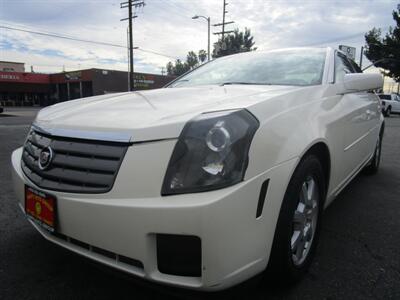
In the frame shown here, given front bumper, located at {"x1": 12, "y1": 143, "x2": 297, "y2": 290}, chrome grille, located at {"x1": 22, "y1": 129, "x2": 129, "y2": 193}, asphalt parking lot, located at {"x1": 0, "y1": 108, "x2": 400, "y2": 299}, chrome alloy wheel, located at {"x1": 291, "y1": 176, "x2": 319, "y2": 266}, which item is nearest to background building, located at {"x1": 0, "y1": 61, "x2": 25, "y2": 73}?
asphalt parking lot, located at {"x1": 0, "y1": 108, "x2": 400, "y2": 299}

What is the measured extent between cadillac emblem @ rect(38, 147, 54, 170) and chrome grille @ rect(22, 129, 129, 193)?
2 cm

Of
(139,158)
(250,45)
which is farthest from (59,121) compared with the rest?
(250,45)

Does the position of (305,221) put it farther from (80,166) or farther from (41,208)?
(41,208)

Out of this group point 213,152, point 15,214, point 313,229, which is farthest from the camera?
point 15,214

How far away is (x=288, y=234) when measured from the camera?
1.67 meters

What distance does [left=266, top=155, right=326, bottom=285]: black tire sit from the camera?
163cm

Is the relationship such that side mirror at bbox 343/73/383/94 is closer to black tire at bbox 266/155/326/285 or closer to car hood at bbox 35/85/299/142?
car hood at bbox 35/85/299/142

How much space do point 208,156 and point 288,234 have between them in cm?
60

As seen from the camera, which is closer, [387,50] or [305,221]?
[305,221]

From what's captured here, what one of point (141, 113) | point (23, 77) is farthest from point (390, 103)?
point (23, 77)

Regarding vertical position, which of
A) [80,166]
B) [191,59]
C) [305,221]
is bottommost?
[305,221]

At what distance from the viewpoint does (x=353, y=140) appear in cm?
282

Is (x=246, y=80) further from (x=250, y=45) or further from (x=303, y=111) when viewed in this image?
(x=250, y=45)

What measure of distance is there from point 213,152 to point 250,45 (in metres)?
50.1
